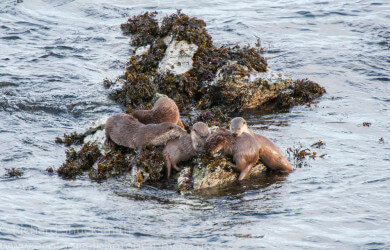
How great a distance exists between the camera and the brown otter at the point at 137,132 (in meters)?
8.03

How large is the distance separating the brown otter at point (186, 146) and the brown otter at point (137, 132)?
149 millimetres

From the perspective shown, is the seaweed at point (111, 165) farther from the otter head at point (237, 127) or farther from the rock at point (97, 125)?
the otter head at point (237, 127)

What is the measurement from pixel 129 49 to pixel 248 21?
645 cm

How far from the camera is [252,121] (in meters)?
11.4

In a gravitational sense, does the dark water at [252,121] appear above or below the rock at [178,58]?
below

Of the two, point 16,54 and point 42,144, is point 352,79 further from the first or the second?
point 16,54

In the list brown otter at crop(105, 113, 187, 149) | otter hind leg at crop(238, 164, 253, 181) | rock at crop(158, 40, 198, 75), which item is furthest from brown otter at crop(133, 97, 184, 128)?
rock at crop(158, 40, 198, 75)

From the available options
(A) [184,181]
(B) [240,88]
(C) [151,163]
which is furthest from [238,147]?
(B) [240,88]

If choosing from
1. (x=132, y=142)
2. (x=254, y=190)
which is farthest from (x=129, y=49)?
(x=254, y=190)

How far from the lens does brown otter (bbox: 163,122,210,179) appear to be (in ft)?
25.4

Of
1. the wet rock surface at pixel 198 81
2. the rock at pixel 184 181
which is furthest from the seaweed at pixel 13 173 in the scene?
the rock at pixel 184 181

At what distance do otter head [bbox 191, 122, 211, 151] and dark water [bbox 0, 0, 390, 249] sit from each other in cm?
81

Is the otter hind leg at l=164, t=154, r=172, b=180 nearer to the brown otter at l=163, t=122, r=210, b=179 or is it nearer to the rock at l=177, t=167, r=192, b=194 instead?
the brown otter at l=163, t=122, r=210, b=179

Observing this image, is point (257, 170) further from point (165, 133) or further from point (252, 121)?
point (252, 121)
